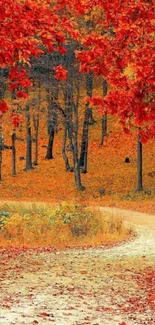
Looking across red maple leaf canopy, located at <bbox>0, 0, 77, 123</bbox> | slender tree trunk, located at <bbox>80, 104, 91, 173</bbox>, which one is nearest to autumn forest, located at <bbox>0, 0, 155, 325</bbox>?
red maple leaf canopy, located at <bbox>0, 0, 77, 123</bbox>

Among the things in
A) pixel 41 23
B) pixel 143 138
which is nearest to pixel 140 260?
pixel 143 138

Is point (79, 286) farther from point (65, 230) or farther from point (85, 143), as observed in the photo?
point (85, 143)

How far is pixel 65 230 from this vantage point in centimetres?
2191

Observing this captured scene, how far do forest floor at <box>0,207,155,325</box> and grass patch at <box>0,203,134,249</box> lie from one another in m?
1.43

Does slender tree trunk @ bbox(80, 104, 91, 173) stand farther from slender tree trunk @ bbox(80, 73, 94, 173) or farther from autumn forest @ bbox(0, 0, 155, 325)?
autumn forest @ bbox(0, 0, 155, 325)

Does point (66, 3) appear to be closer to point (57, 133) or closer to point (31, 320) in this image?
point (31, 320)

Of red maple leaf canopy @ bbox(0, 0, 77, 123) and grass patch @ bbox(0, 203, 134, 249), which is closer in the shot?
red maple leaf canopy @ bbox(0, 0, 77, 123)

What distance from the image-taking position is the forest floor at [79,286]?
1055 cm

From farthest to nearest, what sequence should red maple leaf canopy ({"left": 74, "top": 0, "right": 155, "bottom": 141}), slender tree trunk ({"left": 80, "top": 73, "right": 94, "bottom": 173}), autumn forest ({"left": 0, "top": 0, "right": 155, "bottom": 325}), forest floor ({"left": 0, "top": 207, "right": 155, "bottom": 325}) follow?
slender tree trunk ({"left": 80, "top": 73, "right": 94, "bottom": 173}) < red maple leaf canopy ({"left": 74, "top": 0, "right": 155, "bottom": 141}) < forest floor ({"left": 0, "top": 207, "right": 155, "bottom": 325}) < autumn forest ({"left": 0, "top": 0, "right": 155, "bottom": 325})

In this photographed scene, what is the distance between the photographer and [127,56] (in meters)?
12.1

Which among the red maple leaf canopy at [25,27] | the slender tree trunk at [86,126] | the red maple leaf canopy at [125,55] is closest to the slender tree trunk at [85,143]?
the slender tree trunk at [86,126]

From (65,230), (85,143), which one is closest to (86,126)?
(85,143)

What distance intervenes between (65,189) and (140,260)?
23643 mm

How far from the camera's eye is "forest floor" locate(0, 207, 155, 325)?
1055 cm
